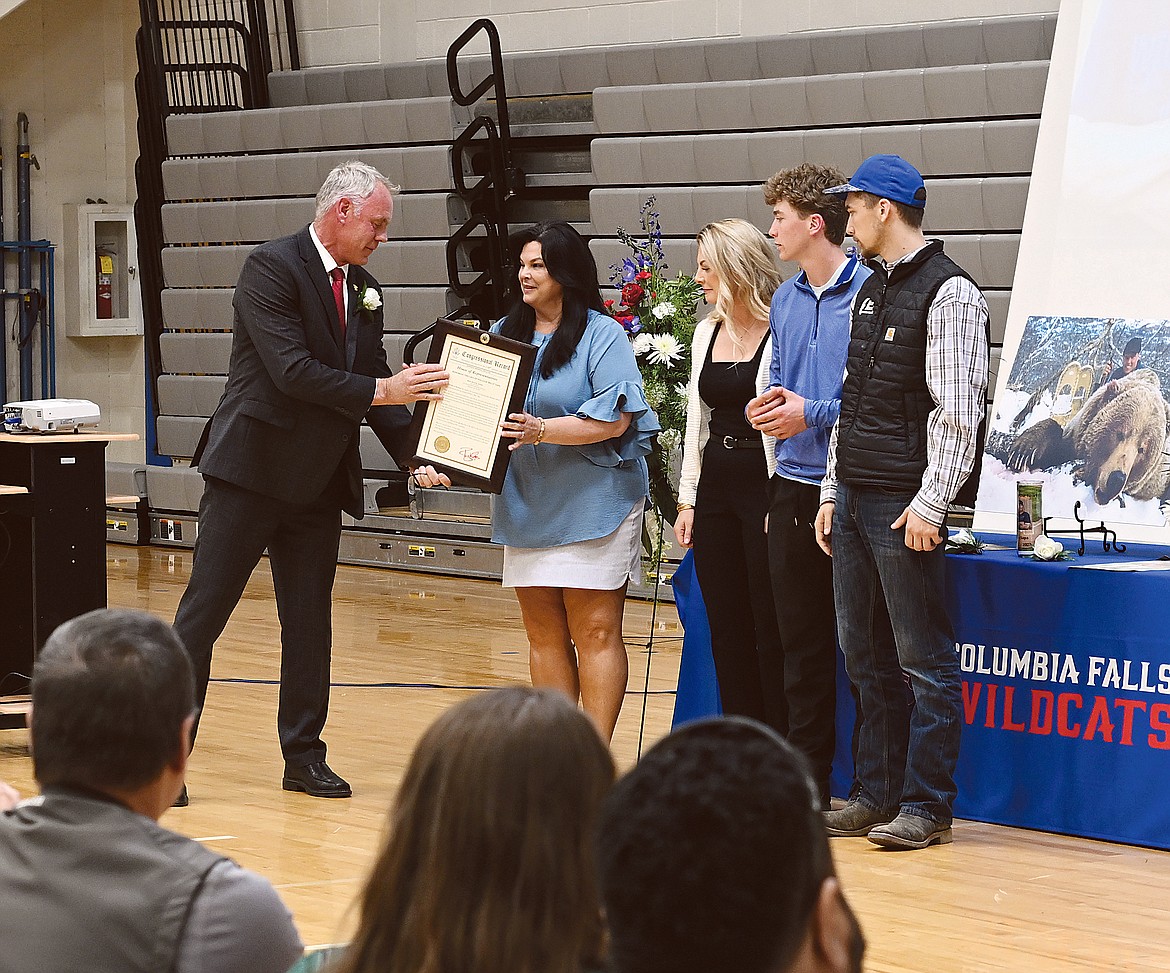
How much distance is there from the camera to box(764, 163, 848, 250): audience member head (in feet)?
14.0

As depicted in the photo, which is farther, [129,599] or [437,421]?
[129,599]

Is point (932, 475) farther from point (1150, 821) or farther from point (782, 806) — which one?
point (782, 806)

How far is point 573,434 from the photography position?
4461 millimetres

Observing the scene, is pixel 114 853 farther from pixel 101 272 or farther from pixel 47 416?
pixel 101 272

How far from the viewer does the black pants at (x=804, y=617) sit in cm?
420

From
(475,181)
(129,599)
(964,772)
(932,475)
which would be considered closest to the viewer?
(932,475)

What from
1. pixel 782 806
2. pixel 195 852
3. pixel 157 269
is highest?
pixel 157 269

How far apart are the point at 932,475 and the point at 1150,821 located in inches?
39.0

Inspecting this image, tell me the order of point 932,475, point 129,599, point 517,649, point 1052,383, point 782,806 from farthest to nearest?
point 129,599 < point 517,649 < point 1052,383 < point 932,475 < point 782,806

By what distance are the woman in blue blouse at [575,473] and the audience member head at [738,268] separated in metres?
0.31

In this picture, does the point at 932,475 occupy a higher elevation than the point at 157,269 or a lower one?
lower

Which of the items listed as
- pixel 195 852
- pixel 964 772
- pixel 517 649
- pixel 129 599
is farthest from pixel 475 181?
pixel 195 852

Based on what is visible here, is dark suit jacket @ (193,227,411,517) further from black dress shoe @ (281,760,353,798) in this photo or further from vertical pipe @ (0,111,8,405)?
vertical pipe @ (0,111,8,405)

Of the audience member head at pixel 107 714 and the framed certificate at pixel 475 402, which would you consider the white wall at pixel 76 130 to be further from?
the audience member head at pixel 107 714
